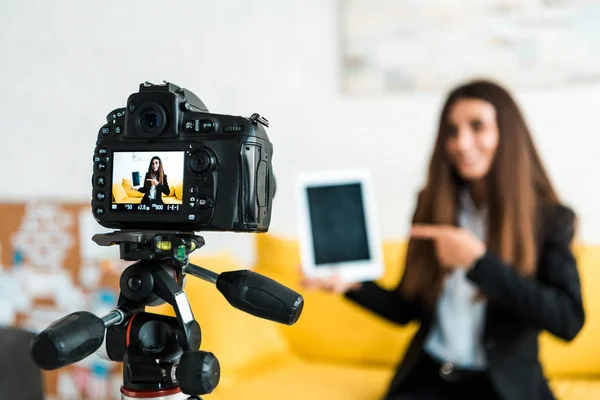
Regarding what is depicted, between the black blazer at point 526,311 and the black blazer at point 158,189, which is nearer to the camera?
the black blazer at point 158,189

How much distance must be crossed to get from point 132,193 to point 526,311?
3.14 feet

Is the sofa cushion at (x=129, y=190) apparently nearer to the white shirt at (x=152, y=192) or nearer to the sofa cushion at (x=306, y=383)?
the white shirt at (x=152, y=192)

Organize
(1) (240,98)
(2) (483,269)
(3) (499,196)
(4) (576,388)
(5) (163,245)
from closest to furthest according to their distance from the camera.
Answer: (5) (163,245)
(2) (483,269)
(3) (499,196)
(4) (576,388)
(1) (240,98)

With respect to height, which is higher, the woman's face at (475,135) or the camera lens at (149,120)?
the woman's face at (475,135)

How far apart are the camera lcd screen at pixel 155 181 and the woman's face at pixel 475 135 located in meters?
0.98

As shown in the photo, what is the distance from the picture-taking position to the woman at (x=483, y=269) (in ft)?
4.42

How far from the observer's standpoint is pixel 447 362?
1482mm

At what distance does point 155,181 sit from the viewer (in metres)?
0.63


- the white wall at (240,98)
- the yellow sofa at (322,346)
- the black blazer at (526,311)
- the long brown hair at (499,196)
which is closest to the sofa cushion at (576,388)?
the yellow sofa at (322,346)

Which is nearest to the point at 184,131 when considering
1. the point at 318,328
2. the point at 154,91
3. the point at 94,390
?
the point at 154,91

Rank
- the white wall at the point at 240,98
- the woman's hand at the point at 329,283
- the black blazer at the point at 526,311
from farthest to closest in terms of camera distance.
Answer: the white wall at the point at 240,98 → the woman's hand at the point at 329,283 → the black blazer at the point at 526,311

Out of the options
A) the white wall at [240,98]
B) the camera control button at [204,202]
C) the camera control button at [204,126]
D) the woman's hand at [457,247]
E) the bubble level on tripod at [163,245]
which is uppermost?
the white wall at [240,98]

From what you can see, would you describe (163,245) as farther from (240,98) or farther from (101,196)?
(240,98)

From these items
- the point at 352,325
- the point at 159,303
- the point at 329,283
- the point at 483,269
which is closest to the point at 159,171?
the point at 159,303
